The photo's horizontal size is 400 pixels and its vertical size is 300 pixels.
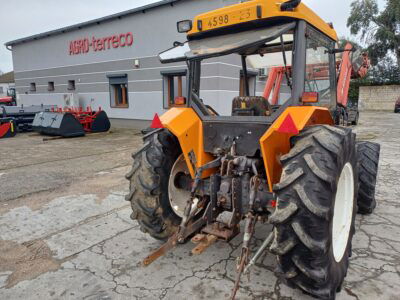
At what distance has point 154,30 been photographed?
12922mm

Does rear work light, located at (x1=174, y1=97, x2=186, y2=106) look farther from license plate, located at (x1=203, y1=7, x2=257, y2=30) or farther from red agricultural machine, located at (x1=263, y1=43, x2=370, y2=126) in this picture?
red agricultural machine, located at (x1=263, y1=43, x2=370, y2=126)

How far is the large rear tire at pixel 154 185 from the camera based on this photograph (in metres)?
2.75

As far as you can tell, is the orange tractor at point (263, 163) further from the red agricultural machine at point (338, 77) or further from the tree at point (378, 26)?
the tree at point (378, 26)

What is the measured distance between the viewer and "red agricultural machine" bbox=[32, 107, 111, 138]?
422 inches

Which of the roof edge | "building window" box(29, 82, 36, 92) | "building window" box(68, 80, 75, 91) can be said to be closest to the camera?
the roof edge

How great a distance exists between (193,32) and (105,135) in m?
9.56

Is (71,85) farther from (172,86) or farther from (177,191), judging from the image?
(177,191)

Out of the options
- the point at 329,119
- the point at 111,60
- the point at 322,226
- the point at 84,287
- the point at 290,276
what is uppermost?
the point at 111,60

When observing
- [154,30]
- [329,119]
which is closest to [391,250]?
[329,119]

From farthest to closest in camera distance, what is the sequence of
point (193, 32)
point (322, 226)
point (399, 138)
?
point (399, 138), point (193, 32), point (322, 226)

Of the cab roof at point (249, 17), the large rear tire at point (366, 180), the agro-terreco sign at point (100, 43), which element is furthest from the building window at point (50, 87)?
the large rear tire at point (366, 180)

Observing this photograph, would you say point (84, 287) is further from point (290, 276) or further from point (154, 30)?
point (154, 30)

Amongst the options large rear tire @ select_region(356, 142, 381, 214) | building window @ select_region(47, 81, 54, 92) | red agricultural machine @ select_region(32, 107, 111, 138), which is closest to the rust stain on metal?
large rear tire @ select_region(356, 142, 381, 214)

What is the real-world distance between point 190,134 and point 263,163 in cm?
70
